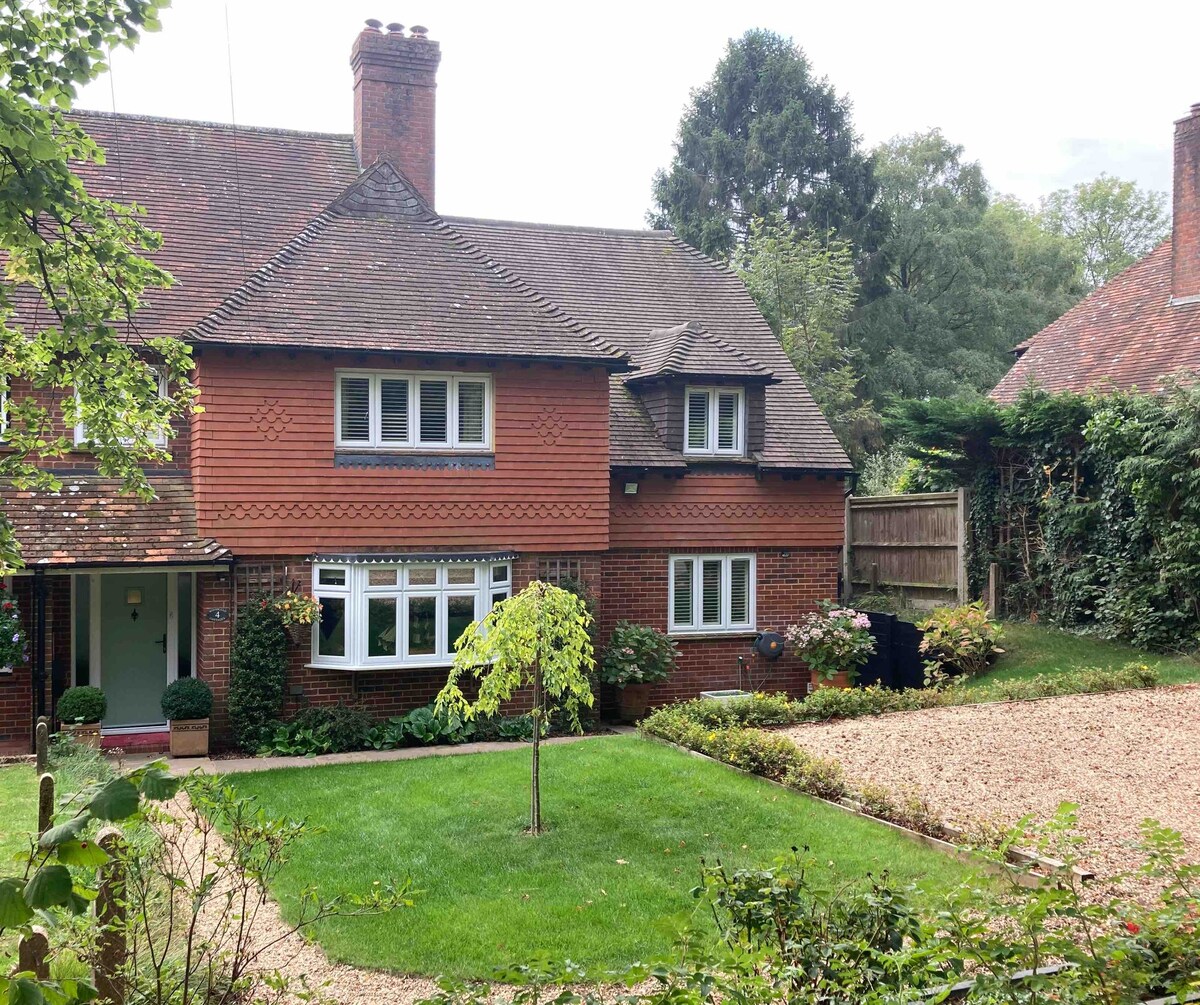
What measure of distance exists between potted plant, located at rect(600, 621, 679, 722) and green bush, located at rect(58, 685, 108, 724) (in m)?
6.51

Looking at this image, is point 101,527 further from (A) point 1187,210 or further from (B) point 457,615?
(A) point 1187,210

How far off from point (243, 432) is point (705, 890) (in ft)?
35.1

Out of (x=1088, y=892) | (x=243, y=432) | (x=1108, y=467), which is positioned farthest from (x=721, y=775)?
(x=1108, y=467)

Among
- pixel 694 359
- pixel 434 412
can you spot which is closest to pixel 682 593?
pixel 694 359

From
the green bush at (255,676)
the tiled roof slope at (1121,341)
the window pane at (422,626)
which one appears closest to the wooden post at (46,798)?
the green bush at (255,676)

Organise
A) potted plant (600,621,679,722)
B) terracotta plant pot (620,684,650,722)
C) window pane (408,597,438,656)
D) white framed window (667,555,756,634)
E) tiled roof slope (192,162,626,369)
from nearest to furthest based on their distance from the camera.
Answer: tiled roof slope (192,162,626,369), window pane (408,597,438,656), potted plant (600,621,679,722), terracotta plant pot (620,684,650,722), white framed window (667,555,756,634)

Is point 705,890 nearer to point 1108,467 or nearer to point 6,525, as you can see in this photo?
point 6,525

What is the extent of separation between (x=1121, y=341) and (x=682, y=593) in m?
10.8

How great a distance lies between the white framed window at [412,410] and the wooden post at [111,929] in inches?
388

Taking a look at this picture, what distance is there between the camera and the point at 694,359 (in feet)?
55.1

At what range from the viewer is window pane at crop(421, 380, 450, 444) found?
1443cm

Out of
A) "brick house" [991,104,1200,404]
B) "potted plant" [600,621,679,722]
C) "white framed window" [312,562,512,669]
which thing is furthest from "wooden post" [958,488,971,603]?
"white framed window" [312,562,512,669]

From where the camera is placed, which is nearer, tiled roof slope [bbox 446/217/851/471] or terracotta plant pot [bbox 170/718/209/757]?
terracotta plant pot [bbox 170/718/209/757]

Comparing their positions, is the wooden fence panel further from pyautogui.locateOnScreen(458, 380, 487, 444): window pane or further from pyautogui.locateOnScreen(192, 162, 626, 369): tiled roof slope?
pyautogui.locateOnScreen(458, 380, 487, 444): window pane
